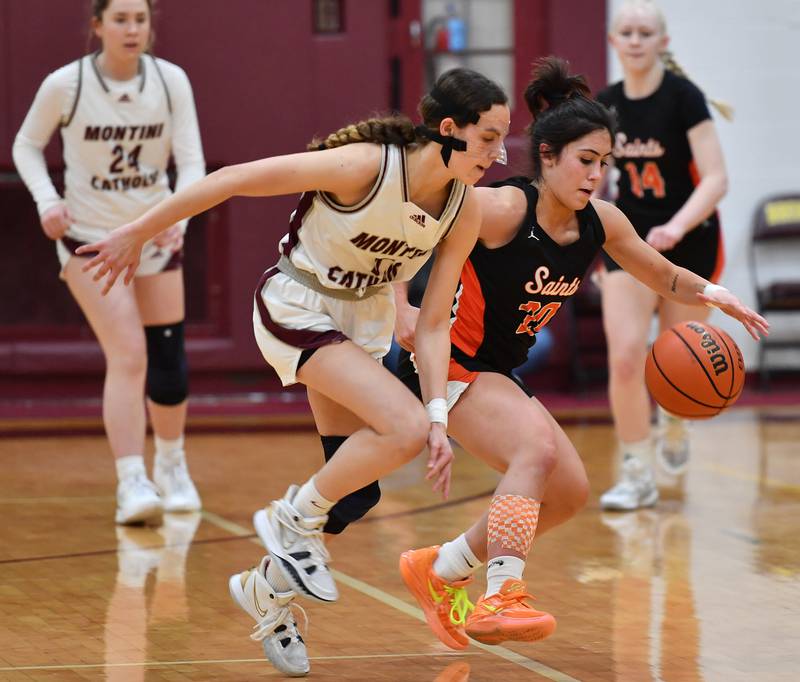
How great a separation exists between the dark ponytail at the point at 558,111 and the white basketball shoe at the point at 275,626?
135 centimetres

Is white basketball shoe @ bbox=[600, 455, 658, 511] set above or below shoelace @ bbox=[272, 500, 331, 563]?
below

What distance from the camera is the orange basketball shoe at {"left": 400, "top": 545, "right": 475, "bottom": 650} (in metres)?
3.81

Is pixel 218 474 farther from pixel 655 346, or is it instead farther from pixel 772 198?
pixel 772 198

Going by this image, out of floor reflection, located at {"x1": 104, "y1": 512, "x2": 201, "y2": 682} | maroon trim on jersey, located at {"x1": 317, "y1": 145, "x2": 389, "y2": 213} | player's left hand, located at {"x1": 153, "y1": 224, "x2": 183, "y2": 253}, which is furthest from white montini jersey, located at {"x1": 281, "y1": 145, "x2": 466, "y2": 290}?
player's left hand, located at {"x1": 153, "y1": 224, "x2": 183, "y2": 253}

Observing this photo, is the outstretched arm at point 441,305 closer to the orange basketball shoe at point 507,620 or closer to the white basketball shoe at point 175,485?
the orange basketball shoe at point 507,620

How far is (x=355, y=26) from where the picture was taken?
28.7ft

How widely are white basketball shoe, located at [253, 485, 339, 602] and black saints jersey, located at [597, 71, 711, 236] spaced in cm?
277

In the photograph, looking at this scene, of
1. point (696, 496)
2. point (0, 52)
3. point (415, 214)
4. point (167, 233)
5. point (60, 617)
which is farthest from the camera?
point (0, 52)

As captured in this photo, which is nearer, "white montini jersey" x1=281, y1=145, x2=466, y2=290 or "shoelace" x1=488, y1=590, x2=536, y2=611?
"shoelace" x1=488, y1=590, x2=536, y2=611

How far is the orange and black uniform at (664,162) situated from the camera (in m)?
5.86

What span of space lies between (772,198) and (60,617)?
6.19 metres

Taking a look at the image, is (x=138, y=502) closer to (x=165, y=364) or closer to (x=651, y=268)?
(x=165, y=364)

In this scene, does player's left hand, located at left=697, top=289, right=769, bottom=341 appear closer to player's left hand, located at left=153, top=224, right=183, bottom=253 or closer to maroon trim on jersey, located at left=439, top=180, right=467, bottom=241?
maroon trim on jersey, located at left=439, top=180, right=467, bottom=241

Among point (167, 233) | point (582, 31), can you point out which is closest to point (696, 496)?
point (167, 233)
